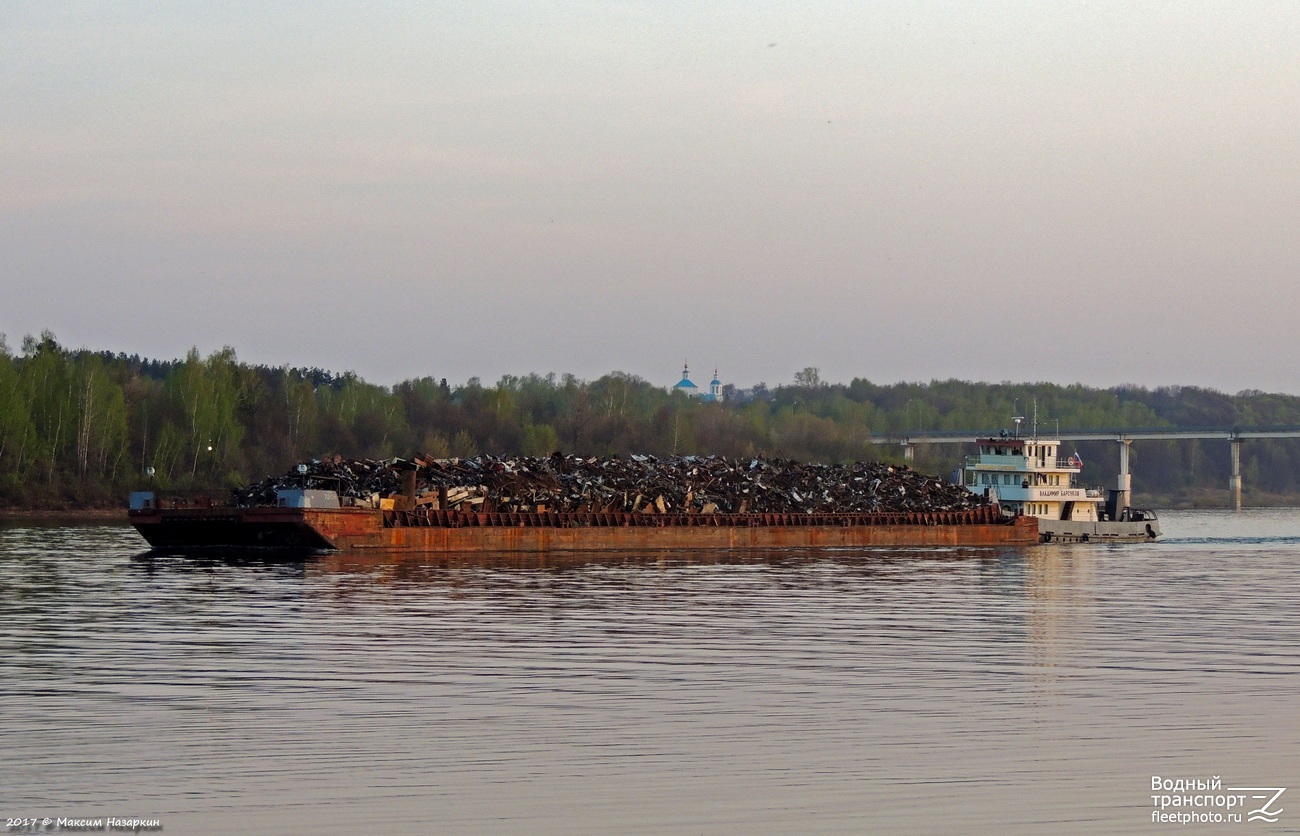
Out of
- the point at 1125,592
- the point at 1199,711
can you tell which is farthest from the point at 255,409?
the point at 1199,711

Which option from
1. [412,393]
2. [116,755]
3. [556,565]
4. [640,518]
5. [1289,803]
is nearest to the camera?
[1289,803]

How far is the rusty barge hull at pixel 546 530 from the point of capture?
5803 cm

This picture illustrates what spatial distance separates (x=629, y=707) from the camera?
2134cm

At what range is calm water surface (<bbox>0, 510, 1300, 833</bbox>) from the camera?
1553 centimetres

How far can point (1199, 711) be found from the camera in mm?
21391

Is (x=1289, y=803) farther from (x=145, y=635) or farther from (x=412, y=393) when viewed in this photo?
(x=412, y=393)

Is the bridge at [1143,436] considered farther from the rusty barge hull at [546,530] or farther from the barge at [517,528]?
the barge at [517,528]

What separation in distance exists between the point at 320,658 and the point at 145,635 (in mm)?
4979

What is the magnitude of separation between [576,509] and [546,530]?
11.4 feet

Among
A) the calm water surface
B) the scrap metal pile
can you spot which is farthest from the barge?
the calm water surface

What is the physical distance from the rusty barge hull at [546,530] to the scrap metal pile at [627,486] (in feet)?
4.65

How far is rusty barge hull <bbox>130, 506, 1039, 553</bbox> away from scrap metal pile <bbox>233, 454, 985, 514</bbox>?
4.65ft

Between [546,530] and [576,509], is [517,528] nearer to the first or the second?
[546,530]

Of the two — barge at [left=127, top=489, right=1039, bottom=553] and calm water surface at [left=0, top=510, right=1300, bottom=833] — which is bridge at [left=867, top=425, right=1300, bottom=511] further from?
calm water surface at [left=0, top=510, right=1300, bottom=833]
